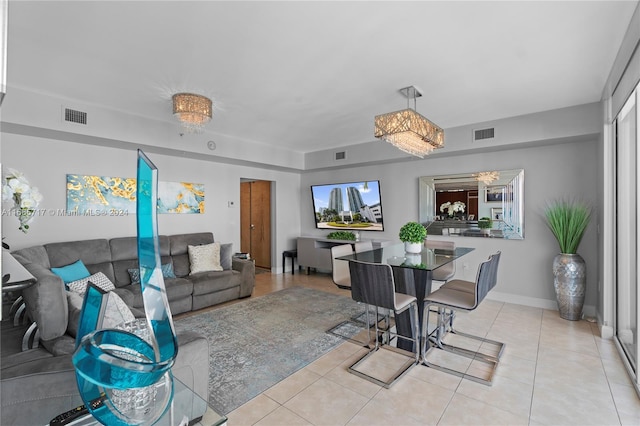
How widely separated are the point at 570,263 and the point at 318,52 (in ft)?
12.5

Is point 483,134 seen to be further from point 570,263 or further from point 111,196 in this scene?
point 111,196

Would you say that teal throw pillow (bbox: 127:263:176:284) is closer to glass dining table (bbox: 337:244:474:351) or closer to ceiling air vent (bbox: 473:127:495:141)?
glass dining table (bbox: 337:244:474:351)

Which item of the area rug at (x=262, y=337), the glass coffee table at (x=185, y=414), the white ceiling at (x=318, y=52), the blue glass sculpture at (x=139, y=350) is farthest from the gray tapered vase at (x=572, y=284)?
the blue glass sculpture at (x=139, y=350)

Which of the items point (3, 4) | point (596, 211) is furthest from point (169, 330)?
point (596, 211)

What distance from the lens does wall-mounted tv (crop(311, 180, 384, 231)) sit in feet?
19.8

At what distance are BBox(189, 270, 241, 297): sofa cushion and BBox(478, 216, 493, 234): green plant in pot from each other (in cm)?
377

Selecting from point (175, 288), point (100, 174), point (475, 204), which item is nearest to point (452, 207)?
point (475, 204)

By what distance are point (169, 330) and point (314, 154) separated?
5889 mm

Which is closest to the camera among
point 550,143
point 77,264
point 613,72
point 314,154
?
point 613,72

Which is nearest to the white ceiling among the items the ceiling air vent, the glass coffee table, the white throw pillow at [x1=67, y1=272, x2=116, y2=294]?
the ceiling air vent

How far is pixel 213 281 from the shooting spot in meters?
4.41

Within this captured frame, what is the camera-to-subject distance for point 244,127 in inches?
184

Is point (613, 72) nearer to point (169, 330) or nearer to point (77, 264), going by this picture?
point (169, 330)

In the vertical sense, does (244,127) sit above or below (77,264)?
above
